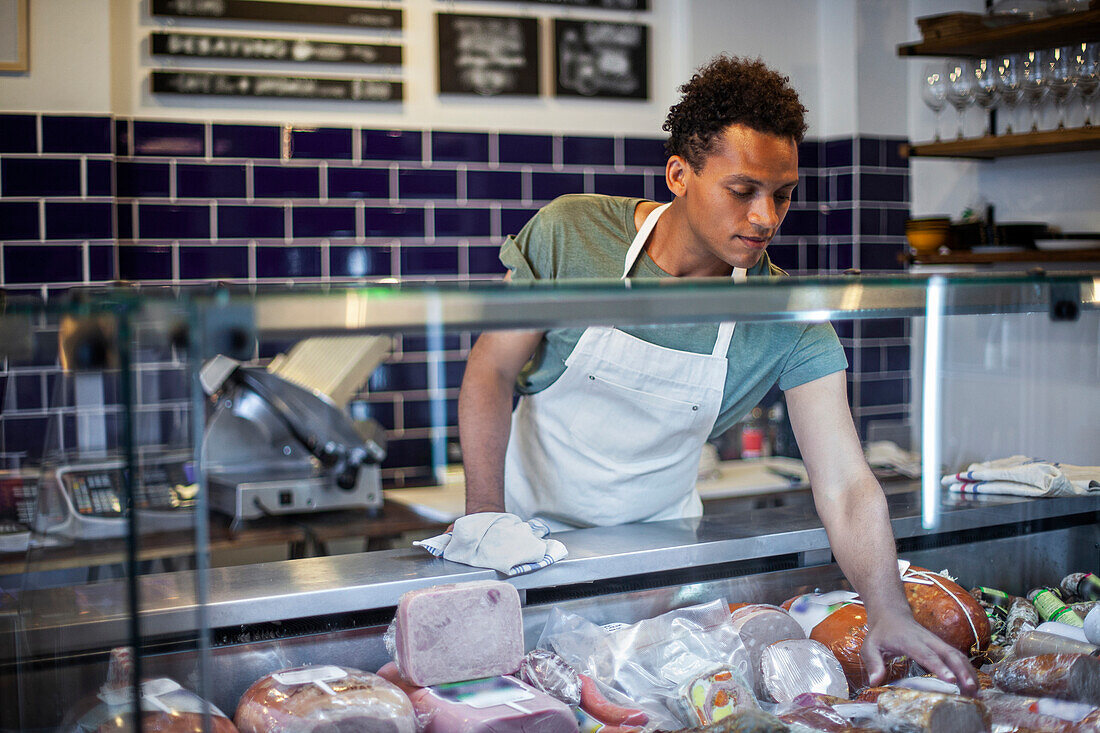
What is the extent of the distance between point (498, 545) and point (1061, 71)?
2188mm

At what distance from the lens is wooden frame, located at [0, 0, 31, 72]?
255 centimetres

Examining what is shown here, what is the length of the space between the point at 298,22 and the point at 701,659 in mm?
2424

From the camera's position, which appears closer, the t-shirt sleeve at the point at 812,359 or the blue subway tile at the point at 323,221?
the t-shirt sleeve at the point at 812,359

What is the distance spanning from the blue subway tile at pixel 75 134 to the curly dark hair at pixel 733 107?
1.79 metres

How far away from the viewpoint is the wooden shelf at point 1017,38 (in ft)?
8.73

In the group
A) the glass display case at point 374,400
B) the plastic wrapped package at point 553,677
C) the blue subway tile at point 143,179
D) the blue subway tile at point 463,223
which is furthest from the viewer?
the blue subway tile at point 463,223

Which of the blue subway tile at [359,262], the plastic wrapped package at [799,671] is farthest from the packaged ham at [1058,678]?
the blue subway tile at [359,262]

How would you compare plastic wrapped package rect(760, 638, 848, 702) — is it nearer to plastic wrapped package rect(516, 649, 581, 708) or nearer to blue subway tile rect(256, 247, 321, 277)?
plastic wrapped package rect(516, 649, 581, 708)

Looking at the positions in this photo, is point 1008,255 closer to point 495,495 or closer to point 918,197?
point 918,197

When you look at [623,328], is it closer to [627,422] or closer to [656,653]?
[627,422]

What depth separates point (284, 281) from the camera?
2.93 meters

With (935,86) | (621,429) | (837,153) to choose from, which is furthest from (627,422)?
(837,153)

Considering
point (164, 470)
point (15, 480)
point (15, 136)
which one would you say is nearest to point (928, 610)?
point (164, 470)

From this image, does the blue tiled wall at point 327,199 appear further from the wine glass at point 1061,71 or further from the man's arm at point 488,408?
the man's arm at point 488,408
